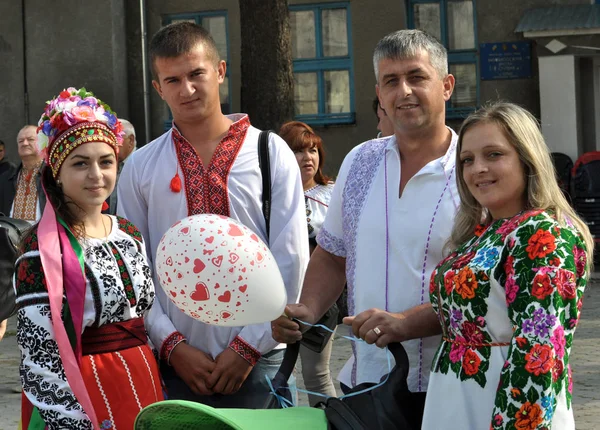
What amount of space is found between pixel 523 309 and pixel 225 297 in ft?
3.03

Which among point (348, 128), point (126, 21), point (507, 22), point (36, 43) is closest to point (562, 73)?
point (507, 22)

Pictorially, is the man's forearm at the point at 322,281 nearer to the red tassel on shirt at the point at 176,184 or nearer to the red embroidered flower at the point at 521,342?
the red tassel on shirt at the point at 176,184

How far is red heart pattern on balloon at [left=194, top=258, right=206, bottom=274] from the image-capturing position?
3.15 metres

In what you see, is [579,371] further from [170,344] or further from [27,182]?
[27,182]

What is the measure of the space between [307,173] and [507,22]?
9836 mm

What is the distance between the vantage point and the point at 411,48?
3416 millimetres

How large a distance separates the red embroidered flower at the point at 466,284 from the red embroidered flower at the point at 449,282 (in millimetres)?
29

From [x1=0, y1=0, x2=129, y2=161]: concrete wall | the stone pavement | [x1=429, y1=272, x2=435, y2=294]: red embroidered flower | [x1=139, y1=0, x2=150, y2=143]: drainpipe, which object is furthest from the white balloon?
[x1=139, y1=0, x2=150, y2=143]: drainpipe

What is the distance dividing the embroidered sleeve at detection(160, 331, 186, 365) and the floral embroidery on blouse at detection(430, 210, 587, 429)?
3.60 ft

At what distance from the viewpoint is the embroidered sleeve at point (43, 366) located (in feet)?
10.7

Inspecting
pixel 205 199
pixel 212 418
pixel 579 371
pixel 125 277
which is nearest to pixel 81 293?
pixel 125 277

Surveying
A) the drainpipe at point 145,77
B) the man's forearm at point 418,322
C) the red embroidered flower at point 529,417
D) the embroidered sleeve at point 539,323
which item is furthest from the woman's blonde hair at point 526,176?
the drainpipe at point 145,77

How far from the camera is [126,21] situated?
684 inches

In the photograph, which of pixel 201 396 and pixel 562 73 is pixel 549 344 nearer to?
pixel 201 396
